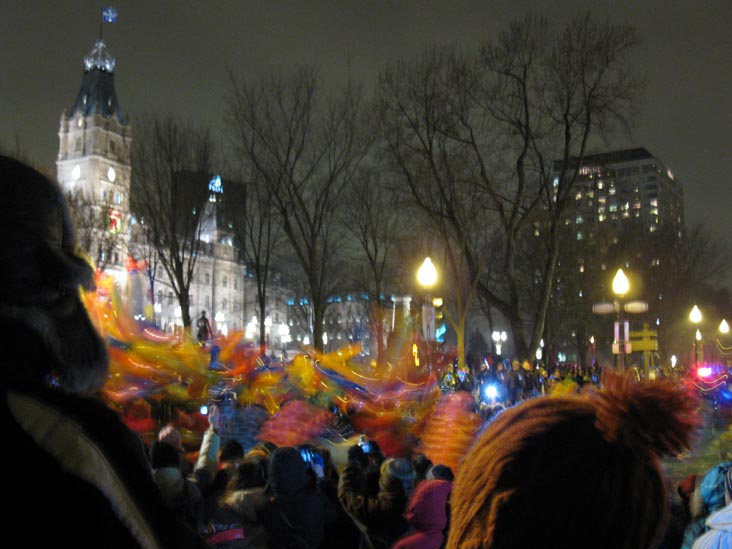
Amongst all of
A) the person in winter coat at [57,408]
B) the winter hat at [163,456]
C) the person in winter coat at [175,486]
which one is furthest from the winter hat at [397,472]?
the person in winter coat at [57,408]

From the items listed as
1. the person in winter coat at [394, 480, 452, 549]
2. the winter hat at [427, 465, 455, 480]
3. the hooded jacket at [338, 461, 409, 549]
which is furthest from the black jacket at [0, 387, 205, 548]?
the winter hat at [427, 465, 455, 480]

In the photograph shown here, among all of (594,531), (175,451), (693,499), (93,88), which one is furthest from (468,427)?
(93,88)

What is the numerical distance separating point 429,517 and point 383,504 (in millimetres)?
887

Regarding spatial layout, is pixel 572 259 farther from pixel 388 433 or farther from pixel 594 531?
pixel 594 531

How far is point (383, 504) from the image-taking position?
575cm

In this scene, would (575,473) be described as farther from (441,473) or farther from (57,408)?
(441,473)

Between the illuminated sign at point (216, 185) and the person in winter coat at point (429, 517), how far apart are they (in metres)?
31.4

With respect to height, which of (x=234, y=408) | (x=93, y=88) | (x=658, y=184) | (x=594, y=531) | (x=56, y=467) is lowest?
(x=234, y=408)

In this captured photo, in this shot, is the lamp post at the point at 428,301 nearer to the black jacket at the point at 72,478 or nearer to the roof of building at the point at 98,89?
the black jacket at the point at 72,478

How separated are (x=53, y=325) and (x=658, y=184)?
91.4 meters

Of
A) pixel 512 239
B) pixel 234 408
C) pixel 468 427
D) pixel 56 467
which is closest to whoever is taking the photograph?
pixel 56 467

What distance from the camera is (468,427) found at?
1090cm

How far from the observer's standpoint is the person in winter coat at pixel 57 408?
1342mm

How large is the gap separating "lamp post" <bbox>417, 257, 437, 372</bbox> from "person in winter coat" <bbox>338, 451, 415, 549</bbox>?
8511mm
